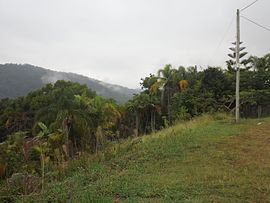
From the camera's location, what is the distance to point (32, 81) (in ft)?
304

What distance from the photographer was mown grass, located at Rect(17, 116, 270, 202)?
6.07m

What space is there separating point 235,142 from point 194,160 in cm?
325

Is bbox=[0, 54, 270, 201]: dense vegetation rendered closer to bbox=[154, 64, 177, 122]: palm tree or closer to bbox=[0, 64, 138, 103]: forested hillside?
bbox=[154, 64, 177, 122]: palm tree

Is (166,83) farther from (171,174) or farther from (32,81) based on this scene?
(32,81)

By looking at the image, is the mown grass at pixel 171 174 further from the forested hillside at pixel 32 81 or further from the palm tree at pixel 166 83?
the forested hillside at pixel 32 81

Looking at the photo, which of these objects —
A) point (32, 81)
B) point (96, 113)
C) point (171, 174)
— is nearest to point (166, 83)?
point (96, 113)

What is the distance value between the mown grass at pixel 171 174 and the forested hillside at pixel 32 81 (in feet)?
169

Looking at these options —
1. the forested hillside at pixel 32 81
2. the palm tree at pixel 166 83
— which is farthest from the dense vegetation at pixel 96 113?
the forested hillside at pixel 32 81

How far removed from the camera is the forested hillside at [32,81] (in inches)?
3075

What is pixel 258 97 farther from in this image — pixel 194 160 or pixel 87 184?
pixel 87 184

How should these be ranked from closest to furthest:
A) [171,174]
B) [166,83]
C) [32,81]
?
1. [171,174]
2. [166,83]
3. [32,81]

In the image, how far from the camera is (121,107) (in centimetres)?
3547

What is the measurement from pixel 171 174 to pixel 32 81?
3507 inches

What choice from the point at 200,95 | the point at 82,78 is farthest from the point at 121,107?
the point at 82,78
